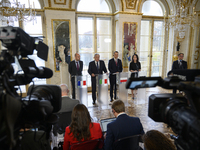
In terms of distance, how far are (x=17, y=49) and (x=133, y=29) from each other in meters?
6.15

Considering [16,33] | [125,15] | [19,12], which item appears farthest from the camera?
[125,15]

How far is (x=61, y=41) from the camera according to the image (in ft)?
19.0

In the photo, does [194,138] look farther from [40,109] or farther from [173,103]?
[40,109]

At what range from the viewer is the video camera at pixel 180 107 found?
0.76m

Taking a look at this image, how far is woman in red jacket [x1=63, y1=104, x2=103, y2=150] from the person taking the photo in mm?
1559

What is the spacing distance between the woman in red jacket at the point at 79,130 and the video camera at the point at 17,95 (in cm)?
37

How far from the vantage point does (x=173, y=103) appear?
1008mm

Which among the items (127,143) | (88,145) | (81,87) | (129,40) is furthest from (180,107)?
(129,40)

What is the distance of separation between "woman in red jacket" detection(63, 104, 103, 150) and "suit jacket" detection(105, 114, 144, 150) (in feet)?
0.54

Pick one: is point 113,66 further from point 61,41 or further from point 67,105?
point 67,105

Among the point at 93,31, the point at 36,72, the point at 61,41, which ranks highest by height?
the point at 93,31

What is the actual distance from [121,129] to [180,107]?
3.04 feet

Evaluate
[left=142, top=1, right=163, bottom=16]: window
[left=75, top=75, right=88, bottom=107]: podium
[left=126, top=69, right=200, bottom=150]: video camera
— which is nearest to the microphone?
[left=126, top=69, right=200, bottom=150]: video camera

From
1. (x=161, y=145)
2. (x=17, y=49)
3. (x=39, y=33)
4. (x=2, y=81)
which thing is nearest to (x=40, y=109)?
(x=2, y=81)
